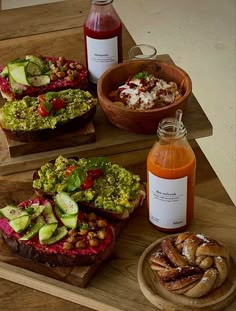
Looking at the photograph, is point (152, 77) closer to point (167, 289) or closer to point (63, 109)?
point (63, 109)

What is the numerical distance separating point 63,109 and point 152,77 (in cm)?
22

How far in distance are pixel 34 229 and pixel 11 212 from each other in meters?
0.07

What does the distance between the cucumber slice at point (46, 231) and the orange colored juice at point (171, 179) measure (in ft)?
0.64

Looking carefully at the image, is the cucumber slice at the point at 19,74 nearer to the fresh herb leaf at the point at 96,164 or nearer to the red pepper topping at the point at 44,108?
the red pepper topping at the point at 44,108

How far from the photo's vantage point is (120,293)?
4.03 ft

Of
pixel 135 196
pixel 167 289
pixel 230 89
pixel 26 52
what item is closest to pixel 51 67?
pixel 26 52

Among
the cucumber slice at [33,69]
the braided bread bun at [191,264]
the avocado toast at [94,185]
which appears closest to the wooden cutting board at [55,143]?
the avocado toast at [94,185]

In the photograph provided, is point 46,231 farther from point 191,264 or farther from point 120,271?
point 191,264

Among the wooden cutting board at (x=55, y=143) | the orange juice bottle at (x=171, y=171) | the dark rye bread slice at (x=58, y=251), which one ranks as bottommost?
the wooden cutting board at (x=55, y=143)

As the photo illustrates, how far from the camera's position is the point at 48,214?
4.28ft

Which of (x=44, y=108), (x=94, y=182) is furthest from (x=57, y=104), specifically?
(x=94, y=182)

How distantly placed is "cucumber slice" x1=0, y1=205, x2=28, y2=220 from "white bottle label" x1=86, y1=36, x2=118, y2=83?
0.50 metres

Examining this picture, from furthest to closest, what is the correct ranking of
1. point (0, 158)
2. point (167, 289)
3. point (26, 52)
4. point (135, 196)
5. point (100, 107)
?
point (26, 52) → point (100, 107) → point (0, 158) → point (135, 196) → point (167, 289)

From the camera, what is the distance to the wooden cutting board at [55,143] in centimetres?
153
